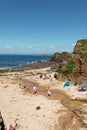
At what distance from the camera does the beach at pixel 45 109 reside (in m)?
24.4

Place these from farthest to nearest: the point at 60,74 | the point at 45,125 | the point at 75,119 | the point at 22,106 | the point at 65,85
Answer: the point at 60,74
the point at 65,85
the point at 22,106
the point at 75,119
the point at 45,125

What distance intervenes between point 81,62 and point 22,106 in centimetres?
1943

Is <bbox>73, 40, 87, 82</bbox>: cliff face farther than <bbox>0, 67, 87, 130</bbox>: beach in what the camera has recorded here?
Yes

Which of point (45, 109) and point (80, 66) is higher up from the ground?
point (80, 66)

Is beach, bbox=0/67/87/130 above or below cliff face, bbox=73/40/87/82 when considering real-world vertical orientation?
below

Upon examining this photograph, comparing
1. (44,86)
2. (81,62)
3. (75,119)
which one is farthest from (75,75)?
(75,119)

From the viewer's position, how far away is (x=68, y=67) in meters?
48.8

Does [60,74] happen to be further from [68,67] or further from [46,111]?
[46,111]

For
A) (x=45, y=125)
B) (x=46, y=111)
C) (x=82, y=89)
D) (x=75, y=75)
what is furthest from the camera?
(x=75, y=75)

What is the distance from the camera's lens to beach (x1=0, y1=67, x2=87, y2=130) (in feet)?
79.9

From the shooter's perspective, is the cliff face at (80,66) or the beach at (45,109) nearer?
the beach at (45,109)

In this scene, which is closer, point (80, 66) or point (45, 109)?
point (45, 109)

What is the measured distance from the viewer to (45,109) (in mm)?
29266

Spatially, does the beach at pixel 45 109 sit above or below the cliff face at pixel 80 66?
below
